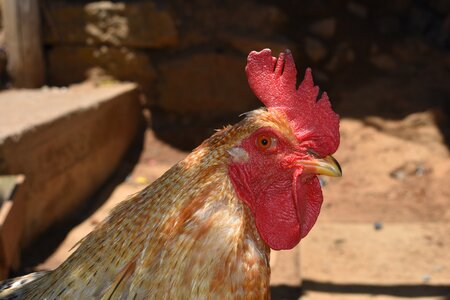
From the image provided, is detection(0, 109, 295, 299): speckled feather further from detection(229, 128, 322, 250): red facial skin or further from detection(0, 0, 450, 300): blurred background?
detection(0, 0, 450, 300): blurred background

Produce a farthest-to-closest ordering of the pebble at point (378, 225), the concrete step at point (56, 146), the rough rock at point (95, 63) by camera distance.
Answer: the rough rock at point (95, 63), the pebble at point (378, 225), the concrete step at point (56, 146)

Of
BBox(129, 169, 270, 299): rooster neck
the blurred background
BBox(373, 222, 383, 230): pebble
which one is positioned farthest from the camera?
BBox(373, 222, 383, 230): pebble

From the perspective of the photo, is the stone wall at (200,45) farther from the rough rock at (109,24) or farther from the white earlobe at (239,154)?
the white earlobe at (239,154)

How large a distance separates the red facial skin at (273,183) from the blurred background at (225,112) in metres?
2.44

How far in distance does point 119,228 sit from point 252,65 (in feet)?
2.68

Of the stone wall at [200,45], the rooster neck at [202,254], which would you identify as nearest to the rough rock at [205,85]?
the stone wall at [200,45]

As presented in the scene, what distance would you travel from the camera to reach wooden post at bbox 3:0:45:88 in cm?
682

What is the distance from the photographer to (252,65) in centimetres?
212

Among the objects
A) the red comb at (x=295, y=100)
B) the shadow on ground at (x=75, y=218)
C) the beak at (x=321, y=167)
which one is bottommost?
the shadow on ground at (x=75, y=218)

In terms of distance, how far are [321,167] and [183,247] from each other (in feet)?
1.89

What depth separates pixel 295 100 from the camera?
2053 mm

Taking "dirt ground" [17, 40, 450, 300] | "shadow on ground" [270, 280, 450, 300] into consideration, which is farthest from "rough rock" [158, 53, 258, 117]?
"shadow on ground" [270, 280, 450, 300]

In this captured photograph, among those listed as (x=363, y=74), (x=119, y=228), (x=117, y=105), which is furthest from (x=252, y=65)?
(x=363, y=74)

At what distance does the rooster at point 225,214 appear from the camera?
1831 mm
